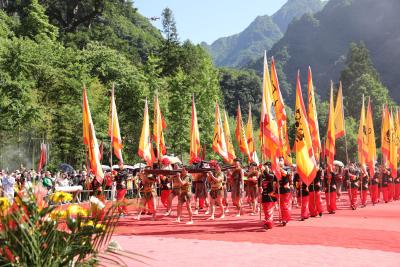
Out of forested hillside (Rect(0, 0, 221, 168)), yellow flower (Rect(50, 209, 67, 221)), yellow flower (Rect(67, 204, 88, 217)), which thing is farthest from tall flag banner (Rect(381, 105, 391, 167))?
yellow flower (Rect(50, 209, 67, 221))

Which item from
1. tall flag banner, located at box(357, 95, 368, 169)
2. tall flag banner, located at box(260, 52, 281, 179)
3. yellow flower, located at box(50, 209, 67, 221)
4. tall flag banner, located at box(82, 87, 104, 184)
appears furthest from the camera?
tall flag banner, located at box(357, 95, 368, 169)

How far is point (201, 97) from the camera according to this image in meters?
45.6

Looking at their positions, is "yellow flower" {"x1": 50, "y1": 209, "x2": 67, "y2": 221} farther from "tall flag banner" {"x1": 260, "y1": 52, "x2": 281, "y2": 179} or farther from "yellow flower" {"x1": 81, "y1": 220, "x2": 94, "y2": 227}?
"tall flag banner" {"x1": 260, "y1": 52, "x2": 281, "y2": 179}

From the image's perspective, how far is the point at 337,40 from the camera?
170750 mm

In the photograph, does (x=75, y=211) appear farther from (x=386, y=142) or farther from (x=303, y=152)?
(x=386, y=142)

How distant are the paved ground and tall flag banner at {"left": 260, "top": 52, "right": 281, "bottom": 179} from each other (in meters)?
1.93

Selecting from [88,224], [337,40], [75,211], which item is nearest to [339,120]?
[75,211]

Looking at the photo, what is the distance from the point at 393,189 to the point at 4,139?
78.5ft

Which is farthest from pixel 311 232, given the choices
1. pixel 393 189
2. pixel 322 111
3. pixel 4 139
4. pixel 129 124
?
pixel 322 111

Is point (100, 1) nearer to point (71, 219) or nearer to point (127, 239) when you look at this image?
point (127, 239)

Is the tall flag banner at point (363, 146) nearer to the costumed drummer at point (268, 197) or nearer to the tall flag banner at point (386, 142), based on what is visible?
the tall flag banner at point (386, 142)

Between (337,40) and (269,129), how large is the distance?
16668 cm

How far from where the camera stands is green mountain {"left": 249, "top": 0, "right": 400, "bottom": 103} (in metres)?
144

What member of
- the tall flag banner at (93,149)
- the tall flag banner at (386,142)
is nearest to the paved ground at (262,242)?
the tall flag banner at (93,149)
